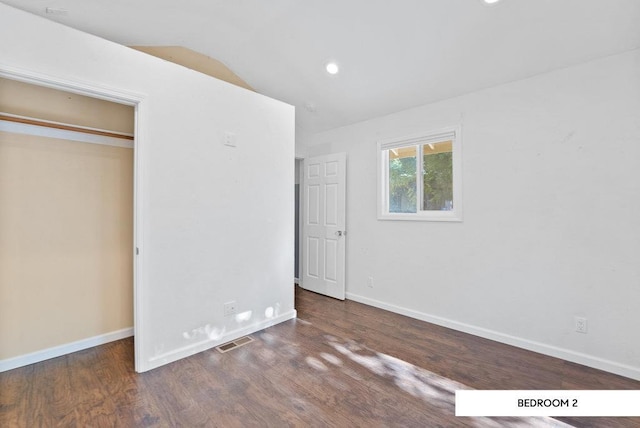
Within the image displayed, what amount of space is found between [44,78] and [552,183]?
386cm

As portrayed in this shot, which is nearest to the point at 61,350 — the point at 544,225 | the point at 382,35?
the point at 382,35

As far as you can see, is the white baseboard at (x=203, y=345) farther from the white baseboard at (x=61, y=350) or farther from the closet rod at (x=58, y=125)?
the closet rod at (x=58, y=125)

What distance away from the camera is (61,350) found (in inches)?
95.6

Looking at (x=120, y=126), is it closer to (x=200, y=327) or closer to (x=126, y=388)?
(x=200, y=327)

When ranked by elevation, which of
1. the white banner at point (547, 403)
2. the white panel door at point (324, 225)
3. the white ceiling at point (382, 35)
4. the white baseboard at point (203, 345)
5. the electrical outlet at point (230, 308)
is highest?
the white ceiling at point (382, 35)

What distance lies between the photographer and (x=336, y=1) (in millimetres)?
2410

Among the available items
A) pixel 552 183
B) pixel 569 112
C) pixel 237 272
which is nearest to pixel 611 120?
pixel 569 112

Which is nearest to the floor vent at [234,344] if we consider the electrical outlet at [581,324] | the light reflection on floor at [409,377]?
the light reflection on floor at [409,377]

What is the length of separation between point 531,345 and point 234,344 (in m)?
2.67

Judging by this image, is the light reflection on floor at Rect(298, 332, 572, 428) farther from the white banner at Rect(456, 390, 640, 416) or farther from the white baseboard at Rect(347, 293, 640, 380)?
the white baseboard at Rect(347, 293, 640, 380)

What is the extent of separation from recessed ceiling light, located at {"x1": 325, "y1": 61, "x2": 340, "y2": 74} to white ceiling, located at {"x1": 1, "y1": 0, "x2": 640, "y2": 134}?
6 centimetres

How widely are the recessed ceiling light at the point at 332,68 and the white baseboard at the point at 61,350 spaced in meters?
3.31

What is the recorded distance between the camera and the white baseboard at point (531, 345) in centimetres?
221

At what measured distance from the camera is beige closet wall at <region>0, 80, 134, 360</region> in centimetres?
222
